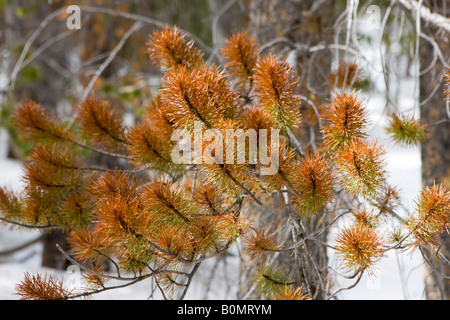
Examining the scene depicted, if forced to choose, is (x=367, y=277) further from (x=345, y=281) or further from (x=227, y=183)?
(x=227, y=183)

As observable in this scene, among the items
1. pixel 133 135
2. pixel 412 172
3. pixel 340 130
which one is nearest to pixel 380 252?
pixel 340 130

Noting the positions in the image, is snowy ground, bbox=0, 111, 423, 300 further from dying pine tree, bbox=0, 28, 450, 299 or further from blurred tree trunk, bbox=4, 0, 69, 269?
dying pine tree, bbox=0, 28, 450, 299

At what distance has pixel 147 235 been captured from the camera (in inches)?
38.7

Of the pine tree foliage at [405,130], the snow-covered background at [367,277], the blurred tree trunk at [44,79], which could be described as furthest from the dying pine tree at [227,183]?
the blurred tree trunk at [44,79]

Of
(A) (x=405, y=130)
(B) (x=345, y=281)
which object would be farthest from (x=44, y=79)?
(A) (x=405, y=130)

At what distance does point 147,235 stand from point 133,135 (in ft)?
1.02

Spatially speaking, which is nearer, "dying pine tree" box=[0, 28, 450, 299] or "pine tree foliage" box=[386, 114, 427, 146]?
"dying pine tree" box=[0, 28, 450, 299]

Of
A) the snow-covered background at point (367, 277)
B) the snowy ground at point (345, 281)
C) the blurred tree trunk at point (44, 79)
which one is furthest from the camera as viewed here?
the blurred tree trunk at point (44, 79)

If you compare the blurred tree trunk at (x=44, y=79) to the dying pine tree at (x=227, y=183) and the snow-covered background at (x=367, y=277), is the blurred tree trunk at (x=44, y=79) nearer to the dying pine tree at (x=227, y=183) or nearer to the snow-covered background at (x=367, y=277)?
the snow-covered background at (x=367, y=277)

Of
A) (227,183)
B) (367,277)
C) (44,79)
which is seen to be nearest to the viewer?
(227,183)

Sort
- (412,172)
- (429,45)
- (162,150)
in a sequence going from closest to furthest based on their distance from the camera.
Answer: (162,150)
(429,45)
(412,172)

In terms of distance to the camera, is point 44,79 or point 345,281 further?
point 44,79

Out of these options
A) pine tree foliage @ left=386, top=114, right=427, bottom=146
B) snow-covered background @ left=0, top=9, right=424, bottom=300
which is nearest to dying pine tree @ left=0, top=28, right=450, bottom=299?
pine tree foliage @ left=386, top=114, right=427, bottom=146
